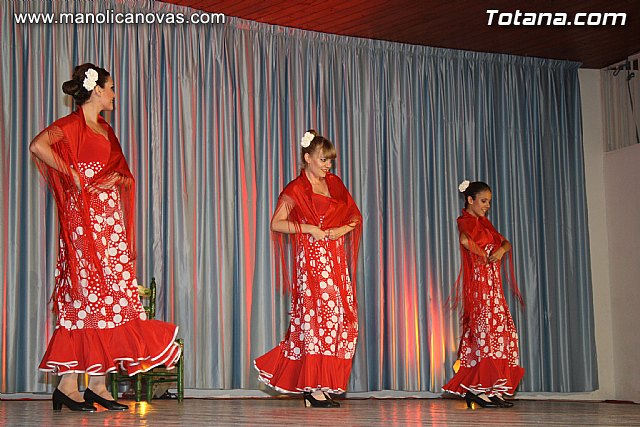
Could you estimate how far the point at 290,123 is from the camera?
20.9ft

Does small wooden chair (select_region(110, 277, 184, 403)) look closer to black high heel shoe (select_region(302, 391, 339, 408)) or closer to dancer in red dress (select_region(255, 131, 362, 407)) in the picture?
dancer in red dress (select_region(255, 131, 362, 407))

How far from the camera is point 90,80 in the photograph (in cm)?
412

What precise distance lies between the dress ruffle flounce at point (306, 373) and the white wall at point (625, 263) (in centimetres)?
328

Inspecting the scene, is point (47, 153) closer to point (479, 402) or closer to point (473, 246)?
point (473, 246)

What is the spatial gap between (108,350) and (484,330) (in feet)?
7.73

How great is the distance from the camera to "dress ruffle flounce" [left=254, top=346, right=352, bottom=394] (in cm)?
472

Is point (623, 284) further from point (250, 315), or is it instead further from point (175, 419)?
point (175, 419)

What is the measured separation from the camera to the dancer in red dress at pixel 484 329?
5305mm

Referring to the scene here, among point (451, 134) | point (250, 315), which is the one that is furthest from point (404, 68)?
point (250, 315)

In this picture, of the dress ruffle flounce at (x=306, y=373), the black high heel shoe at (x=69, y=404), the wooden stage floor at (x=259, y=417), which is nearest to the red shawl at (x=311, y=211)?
the dress ruffle flounce at (x=306, y=373)

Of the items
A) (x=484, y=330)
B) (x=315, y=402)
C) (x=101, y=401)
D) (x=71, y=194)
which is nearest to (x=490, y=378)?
(x=484, y=330)

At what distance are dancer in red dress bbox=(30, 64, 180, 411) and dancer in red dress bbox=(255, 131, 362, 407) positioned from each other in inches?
38.0

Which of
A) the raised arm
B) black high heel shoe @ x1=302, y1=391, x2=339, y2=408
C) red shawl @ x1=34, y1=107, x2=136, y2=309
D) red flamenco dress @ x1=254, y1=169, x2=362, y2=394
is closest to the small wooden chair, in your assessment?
red flamenco dress @ x1=254, y1=169, x2=362, y2=394

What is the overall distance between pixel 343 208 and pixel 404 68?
2241 millimetres
